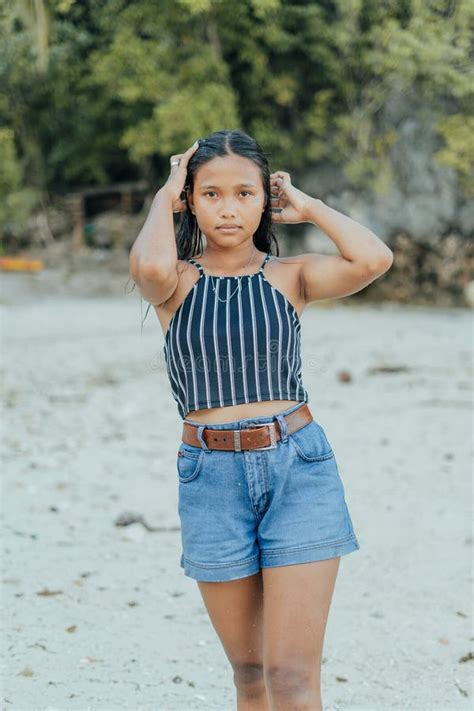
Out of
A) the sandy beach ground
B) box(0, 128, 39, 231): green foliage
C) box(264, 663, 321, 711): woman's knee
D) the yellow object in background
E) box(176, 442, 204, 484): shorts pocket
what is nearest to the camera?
box(264, 663, 321, 711): woman's knee

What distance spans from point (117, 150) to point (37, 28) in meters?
7.35

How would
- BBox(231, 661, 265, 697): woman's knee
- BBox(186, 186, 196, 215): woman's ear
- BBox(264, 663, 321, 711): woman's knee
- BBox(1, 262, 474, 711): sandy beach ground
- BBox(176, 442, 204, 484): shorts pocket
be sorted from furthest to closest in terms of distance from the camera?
1. BBox(1, 262, 474, 711): sandy beach ground
2. BBox(186, 186, 196, 215): woman's ear
3. BBox(231, 661, 265, 697): woman's knee
4. BBox(176, 442, 204, 484): shorts pocket
5. BBox(264, 663, 321, 711): woman's knee

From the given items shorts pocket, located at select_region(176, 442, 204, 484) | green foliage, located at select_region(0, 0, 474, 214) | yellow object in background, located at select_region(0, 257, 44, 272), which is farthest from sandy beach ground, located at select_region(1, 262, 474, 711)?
yellow object in background, located at select_region(0, 257, 44, 272)

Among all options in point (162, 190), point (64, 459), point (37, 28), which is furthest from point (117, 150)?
point (162, 190)

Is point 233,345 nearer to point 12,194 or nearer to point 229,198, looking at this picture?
point 229,198

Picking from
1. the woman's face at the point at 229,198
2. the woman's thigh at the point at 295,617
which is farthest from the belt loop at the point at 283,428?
the woman's face at the point at 229,198

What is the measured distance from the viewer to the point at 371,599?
13.9 ft

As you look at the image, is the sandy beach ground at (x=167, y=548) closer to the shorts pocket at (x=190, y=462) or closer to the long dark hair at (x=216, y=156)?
the shorts pocket at (x=190, y=462)

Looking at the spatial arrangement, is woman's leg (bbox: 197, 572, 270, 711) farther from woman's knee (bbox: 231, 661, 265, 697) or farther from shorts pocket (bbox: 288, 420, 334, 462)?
shorts pocket (bbox: 288, 420, 334, 462)

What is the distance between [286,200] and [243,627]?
1180 mm

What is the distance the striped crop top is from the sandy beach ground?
4.72 ft

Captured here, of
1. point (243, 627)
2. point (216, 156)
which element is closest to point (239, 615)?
point (243, 627)

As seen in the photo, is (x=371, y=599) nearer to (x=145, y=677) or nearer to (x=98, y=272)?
(x=145, y=677)

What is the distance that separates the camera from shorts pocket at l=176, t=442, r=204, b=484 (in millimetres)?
2301
